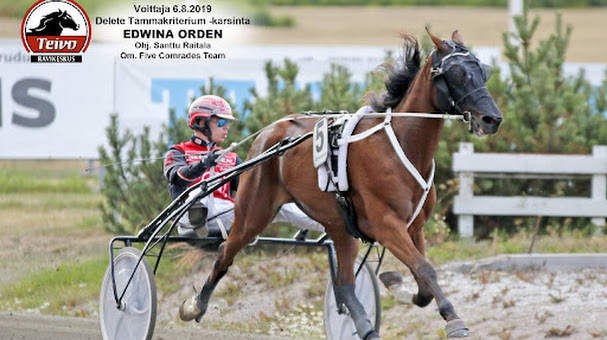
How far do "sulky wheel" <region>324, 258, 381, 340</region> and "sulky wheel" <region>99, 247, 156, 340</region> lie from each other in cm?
109

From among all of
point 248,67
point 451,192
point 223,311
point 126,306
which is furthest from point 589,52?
point 126,306

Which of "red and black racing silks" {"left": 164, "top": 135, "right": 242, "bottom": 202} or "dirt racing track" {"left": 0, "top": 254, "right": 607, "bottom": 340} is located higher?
"red and black racing silks" {"left": 164, "top": 135, "right": 242, "bottom": 202}

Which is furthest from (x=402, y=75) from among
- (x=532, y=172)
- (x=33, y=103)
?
(x=33, y=103)

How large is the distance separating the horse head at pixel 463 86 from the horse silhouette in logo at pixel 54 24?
6242 mm

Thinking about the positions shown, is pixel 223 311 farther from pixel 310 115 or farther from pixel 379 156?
pixel 379 156

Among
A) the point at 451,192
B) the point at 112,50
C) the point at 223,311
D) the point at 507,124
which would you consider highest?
the point at 112,50

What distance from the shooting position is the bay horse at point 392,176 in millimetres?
5188

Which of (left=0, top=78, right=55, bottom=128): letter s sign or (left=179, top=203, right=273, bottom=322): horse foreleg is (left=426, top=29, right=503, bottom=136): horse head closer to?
(left=179, top=203, right=273, bottom=322): horse foreleg

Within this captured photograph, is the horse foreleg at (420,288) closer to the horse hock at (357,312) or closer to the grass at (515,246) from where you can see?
the horse hock at (357,312)

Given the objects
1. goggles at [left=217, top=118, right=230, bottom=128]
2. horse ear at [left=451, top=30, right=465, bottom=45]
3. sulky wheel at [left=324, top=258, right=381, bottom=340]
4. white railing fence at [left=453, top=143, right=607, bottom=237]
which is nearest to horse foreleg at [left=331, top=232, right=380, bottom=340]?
sulky wheel at [left=324, top=258, right=381, bottom=340]

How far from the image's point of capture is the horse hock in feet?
18.2

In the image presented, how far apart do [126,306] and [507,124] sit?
4526 millimetres

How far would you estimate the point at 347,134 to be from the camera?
564 cm

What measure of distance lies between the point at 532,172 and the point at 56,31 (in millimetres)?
5091
